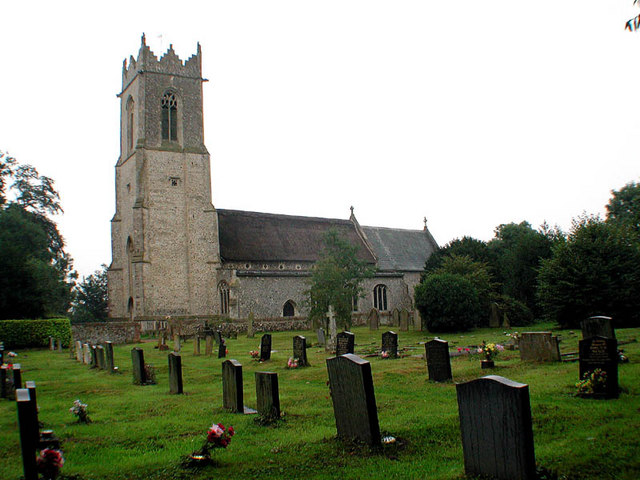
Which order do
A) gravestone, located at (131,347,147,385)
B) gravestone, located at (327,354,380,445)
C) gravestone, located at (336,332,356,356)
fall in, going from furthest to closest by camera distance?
gravestone, located at (336,332,356,356) < gravestone, located at (131,347,147,385) < gravestone, located at (327,354,380,445)

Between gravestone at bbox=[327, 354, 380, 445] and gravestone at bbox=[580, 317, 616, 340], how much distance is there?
677 centimetres

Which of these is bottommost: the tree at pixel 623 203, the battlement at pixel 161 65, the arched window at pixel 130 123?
the tree at pixel 623 203

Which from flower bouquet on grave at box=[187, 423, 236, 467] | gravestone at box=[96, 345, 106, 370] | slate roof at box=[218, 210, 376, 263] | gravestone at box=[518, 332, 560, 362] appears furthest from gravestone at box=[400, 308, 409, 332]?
flower bouquet on grave at box=[187, 423, 236, 467]

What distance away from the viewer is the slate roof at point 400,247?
1729 inches

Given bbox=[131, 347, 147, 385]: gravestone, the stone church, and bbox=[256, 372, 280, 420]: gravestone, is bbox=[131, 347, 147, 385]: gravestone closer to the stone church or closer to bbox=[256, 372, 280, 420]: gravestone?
bbox=[256, 372, 280, 420]: gravestone

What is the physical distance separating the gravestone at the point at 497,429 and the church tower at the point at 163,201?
29.7 m

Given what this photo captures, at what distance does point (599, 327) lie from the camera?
1100 cm

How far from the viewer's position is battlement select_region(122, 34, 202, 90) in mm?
35719

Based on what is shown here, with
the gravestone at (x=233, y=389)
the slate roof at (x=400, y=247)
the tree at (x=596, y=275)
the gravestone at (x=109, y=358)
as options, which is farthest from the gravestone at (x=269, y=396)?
the slate roof at (x=400, y=247)

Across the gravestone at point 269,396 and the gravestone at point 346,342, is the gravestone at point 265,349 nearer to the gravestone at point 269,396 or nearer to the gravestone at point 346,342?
the gravestone at point 346,342

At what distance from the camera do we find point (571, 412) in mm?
6738

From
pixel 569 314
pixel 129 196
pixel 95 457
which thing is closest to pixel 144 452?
pixel 95 457

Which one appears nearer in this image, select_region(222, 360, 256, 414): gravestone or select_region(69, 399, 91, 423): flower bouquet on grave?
select_region(69, 399, 91, 423): flower bouquet on grave

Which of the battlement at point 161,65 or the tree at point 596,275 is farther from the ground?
the battlement at point 161,65
